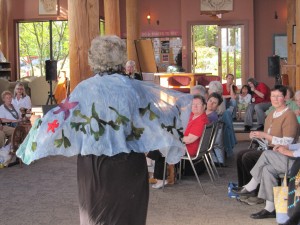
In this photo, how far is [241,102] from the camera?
35.9ft

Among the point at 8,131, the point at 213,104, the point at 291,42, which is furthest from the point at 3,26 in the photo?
the point at 213,104

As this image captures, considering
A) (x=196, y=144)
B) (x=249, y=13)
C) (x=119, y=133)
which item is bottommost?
(x=196, y=144)

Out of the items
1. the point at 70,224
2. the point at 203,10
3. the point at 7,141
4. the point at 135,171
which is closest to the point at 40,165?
the point at 7,141

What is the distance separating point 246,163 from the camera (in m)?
5.22

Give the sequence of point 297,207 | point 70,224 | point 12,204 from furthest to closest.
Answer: point 12,204 → point 70,224 → point 297,207

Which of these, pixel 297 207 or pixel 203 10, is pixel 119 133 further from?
pixel 203 10

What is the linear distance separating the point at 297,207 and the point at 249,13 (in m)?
13.7

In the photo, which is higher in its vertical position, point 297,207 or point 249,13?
point 249,13

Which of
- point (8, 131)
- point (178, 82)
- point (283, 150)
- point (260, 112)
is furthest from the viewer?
point (178, 82)

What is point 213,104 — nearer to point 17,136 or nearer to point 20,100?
point 17,136

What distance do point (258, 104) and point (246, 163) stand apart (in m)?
5.27

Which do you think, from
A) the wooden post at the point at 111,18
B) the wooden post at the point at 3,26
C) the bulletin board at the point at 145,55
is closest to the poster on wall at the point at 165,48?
the bulletin board at the point at 145,55

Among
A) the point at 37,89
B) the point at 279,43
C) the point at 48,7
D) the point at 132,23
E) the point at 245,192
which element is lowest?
the point at 245,192

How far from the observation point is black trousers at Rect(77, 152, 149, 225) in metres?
2.69
